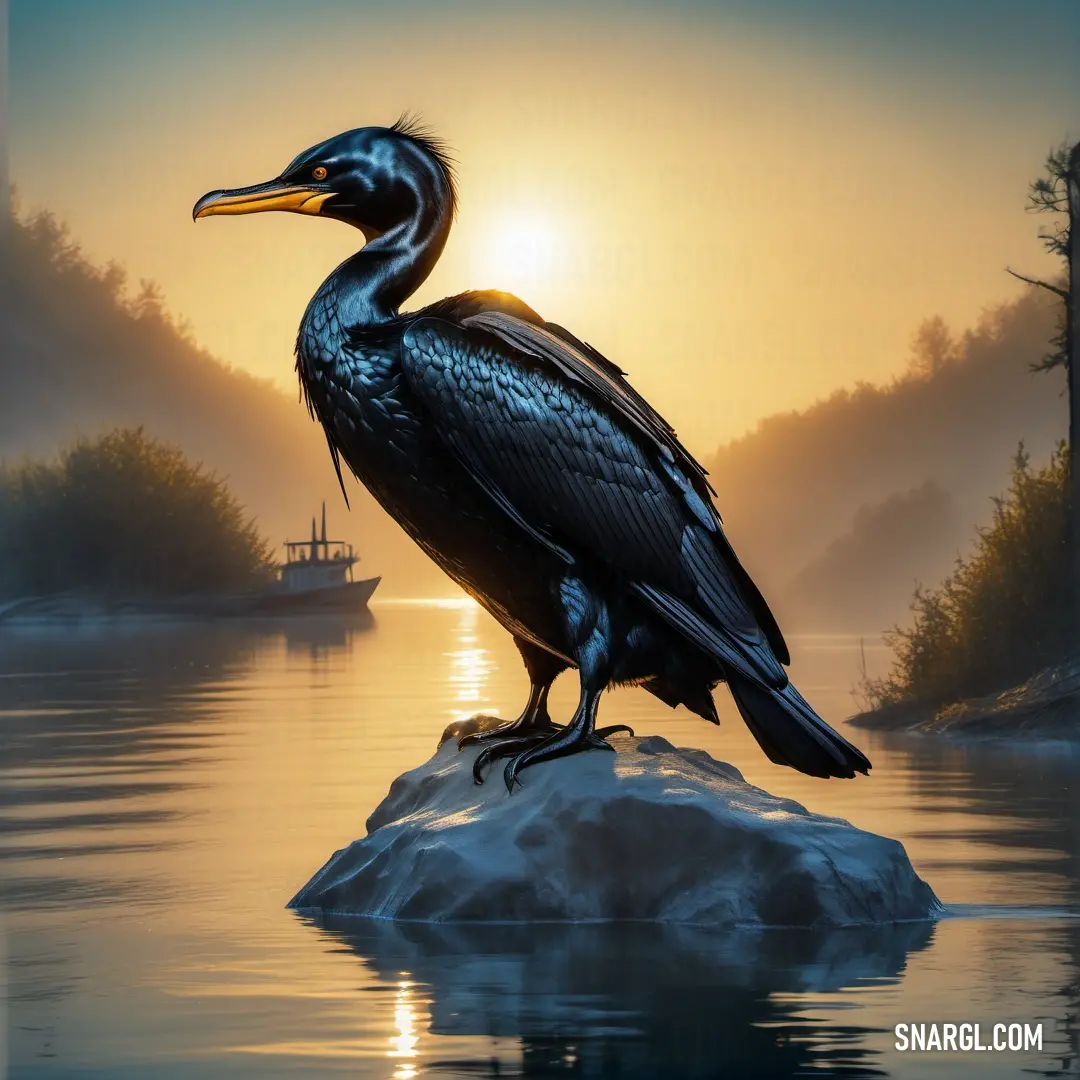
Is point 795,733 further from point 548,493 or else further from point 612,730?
point 548,493

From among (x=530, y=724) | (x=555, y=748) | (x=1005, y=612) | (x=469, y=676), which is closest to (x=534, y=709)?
(x=530, y=724)

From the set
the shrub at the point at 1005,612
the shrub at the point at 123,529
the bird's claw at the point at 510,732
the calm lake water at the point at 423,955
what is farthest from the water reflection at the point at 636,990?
the shrub at the point at 123,529

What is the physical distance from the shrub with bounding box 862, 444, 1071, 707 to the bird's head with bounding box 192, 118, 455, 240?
10.2 m

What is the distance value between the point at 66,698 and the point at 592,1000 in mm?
13286

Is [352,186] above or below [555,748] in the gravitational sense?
above

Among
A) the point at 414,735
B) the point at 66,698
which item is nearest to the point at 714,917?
the point at 414,735

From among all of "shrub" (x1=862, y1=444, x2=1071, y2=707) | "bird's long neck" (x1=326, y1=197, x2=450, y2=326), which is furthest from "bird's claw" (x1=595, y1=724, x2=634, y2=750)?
"shrub" (x1=862, y1=444, x2=1071, y2=707)

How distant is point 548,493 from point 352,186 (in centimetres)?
149

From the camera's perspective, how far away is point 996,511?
17.2 meters

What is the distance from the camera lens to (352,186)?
7723mm

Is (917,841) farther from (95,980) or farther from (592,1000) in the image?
(95,980)

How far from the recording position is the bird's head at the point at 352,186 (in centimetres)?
772

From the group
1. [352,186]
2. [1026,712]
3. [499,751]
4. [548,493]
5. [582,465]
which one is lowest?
[499,751]

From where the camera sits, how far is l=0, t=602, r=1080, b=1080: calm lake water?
512 centimetres
